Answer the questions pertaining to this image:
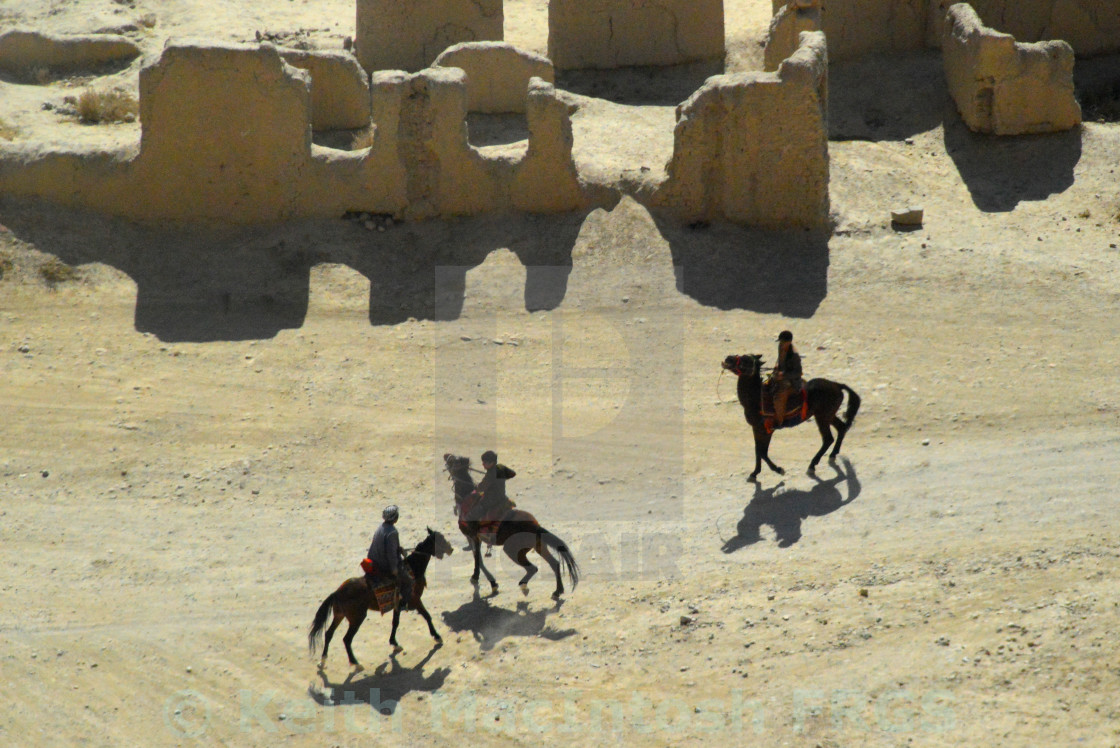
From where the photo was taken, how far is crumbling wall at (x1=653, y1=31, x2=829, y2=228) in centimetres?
1592

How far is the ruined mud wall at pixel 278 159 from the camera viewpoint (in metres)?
16.4

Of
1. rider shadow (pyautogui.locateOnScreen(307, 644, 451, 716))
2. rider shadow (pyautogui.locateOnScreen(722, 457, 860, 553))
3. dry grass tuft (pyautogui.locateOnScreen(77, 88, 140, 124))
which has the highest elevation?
dry grass tuft (pyautogui.locateOnScreen(77, 88, 140, 124))

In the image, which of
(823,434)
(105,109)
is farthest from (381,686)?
(105,109)

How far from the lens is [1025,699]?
866 cm

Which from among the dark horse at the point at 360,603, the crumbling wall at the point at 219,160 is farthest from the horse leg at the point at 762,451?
the crumbling wall at the point at 219,160

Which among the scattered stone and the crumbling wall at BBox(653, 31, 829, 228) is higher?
the crumbling wall at BBox(653, 31, 829, 228)

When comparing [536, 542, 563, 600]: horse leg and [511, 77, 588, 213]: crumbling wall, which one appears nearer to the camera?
[536, 542, 563, 600]: horse leg

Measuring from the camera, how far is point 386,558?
10.3 metres

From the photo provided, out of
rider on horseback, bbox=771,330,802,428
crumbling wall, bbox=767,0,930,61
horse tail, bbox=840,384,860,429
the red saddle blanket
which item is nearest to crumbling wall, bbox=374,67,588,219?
rider on horseback, bbox=771,330,802,428

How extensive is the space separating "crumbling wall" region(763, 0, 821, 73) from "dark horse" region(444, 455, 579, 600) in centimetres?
1019

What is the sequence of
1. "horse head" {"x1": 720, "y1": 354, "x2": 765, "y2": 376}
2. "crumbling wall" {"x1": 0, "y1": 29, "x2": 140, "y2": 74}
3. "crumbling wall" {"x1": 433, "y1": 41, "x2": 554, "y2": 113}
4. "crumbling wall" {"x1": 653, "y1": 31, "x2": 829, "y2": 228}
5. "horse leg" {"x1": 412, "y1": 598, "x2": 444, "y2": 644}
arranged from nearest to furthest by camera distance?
"horse leg" {"x1": 412, "y1": 598, "x2": 444, "y2": 644}, "horse head" {"x1": 720, "y1": 354, "x2": 765, "y2": 376}, "crumbling wall" {"x1": 653, "y1": 31, "x2": 829, "y2": 228}, "crumbling wall" {"x1": 433, "y1": 41, "x2": 554, "y2": 113}, "crumbling wall" {"x1": 0, "y1": 29, "x2": 140, "y2": 74}

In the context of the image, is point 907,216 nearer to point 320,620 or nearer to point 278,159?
point 278,159

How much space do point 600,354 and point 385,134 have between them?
14.3ft

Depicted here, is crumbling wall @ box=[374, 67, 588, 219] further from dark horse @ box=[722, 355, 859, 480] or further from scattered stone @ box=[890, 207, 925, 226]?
dark horse @ box=[722, 355, 859, 480]
